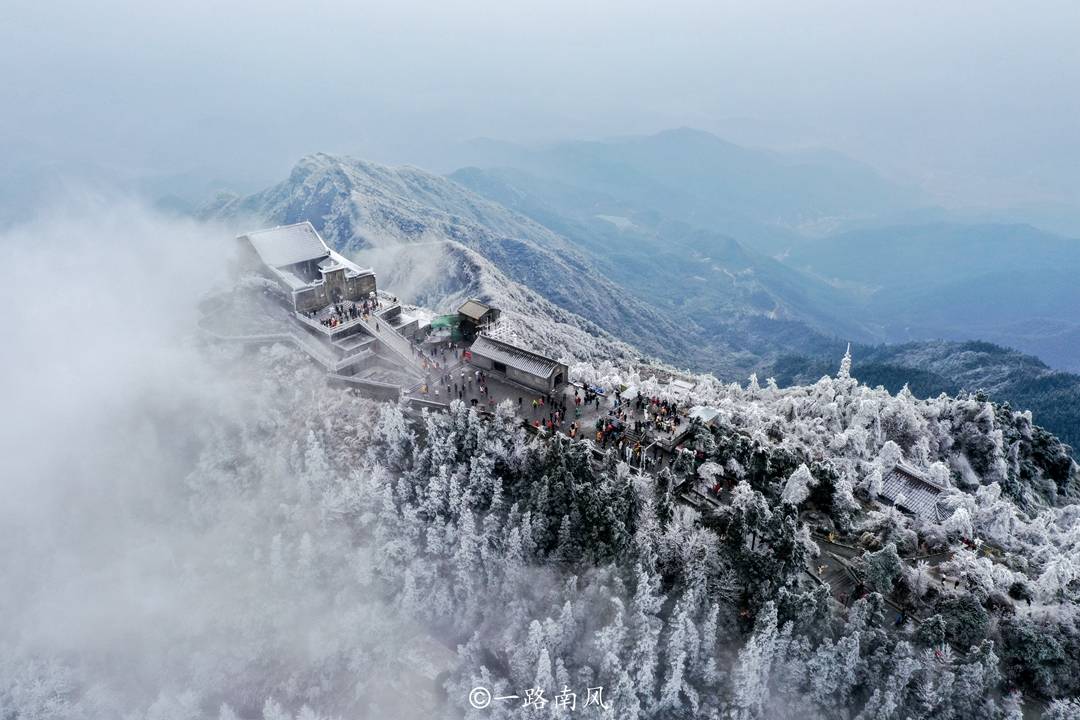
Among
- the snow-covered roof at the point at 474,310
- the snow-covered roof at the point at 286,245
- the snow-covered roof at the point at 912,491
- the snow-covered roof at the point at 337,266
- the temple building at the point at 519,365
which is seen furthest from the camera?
the snow-covered roof at the point at 286,245

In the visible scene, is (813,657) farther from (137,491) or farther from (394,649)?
(137,491)

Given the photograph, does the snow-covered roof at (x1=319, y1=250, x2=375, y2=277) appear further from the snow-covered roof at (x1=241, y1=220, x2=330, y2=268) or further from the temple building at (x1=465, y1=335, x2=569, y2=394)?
the temple building at (x1=465, y1=335, x2=569, y2=394)

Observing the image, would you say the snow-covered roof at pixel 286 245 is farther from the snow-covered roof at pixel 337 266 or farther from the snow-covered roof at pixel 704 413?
the snow-covered roof at pixel 704 413

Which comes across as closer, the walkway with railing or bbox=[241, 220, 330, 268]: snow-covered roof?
the walkway with railing

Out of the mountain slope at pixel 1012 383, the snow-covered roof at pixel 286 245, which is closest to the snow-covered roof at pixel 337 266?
the snow-covered roof at pixel 286 245

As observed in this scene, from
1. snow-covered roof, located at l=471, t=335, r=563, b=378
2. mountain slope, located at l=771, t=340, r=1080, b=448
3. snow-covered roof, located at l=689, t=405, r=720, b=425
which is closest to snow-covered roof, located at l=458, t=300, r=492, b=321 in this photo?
snow-covered roof, located at l=471, t=335, r=563, b=378

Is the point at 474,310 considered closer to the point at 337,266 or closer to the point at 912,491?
the point at 337,266
